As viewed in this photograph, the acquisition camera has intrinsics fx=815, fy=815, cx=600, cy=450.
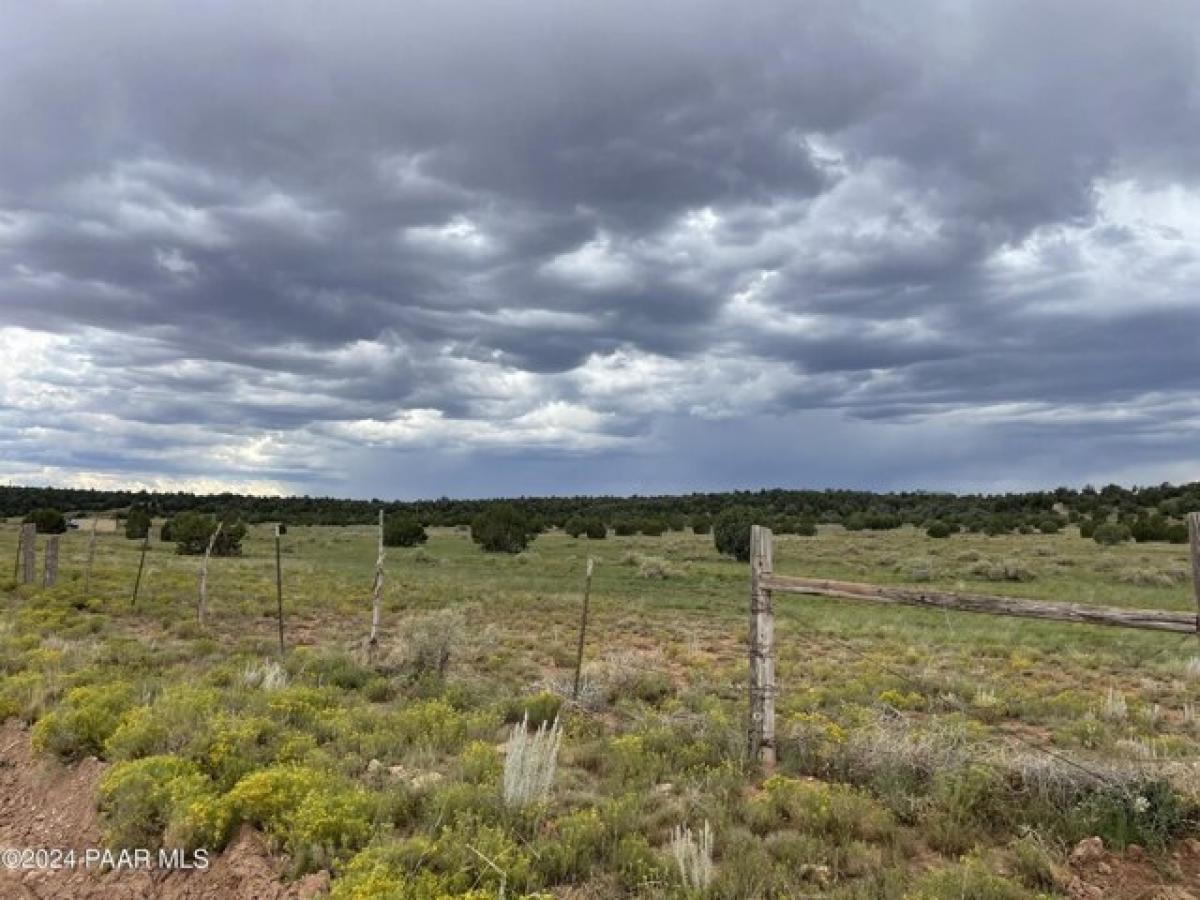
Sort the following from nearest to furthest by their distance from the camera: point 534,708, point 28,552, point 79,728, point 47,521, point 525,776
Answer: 1. point 525,776
2. point 79,728
3. point 534,708
4. point 28,552
5. point 47,521

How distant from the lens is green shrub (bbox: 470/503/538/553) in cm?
4519

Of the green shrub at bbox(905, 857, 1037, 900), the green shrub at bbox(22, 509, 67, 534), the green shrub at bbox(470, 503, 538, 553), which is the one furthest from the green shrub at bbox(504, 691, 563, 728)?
the green shrub at bbox(22, 509, 67, 534)

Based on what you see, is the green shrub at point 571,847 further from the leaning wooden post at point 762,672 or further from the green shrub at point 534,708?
the green shrub at point 534,708

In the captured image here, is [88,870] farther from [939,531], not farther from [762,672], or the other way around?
[939,531]

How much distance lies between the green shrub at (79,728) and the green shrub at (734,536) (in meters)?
34.1

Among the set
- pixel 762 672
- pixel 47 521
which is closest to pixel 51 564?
pixel 762 672

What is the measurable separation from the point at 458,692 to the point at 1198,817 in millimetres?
7702

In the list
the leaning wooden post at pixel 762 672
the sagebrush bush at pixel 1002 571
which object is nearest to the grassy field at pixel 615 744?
the leaning wooden post at pixel 762 672

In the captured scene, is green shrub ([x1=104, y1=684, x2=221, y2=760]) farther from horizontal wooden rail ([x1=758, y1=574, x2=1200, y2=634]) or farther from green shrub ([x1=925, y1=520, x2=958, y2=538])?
green shrub ([x1=925, y1=520, x2=958, y2=538])

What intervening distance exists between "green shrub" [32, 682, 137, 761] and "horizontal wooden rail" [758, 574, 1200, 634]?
6816 mm

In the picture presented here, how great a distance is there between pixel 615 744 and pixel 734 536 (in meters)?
34.6

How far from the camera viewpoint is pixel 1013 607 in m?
6.66

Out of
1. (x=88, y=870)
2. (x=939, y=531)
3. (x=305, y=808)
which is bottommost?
(x=88, y=870)

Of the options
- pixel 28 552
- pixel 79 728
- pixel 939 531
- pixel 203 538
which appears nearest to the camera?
pixel 79 728
